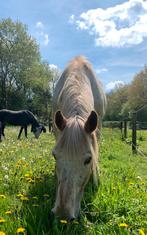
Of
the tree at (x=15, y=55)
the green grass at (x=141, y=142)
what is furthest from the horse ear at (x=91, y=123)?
the tree at (x=15, y=55)

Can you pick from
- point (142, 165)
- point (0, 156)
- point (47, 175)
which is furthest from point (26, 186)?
point (142, 165)

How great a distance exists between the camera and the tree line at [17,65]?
54.2 m

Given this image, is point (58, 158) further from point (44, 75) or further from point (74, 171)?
point (44, 75)

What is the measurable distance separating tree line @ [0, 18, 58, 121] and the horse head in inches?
2019

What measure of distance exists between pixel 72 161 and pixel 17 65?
5330cm

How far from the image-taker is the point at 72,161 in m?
3.48

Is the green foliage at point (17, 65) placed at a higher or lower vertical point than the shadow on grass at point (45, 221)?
higher

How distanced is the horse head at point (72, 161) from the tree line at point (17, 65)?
51285 millimetres

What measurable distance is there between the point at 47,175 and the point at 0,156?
2451 millimetres

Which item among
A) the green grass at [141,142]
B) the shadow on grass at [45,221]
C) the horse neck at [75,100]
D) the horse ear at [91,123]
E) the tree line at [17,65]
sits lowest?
the shadow on grass at [45,221]

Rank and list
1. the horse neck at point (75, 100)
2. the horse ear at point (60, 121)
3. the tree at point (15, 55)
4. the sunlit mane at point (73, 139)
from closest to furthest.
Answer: the sunlit mane at point (73, 139)
the horse ear at point (60, 121)
the horse neck at point (75, 100)
the tree at point (15, 55)

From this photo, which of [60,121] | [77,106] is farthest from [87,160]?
[77,106]

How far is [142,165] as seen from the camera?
29.6 feet

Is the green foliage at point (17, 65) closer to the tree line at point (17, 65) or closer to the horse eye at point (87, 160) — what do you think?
the tree line at point (17, 65)
